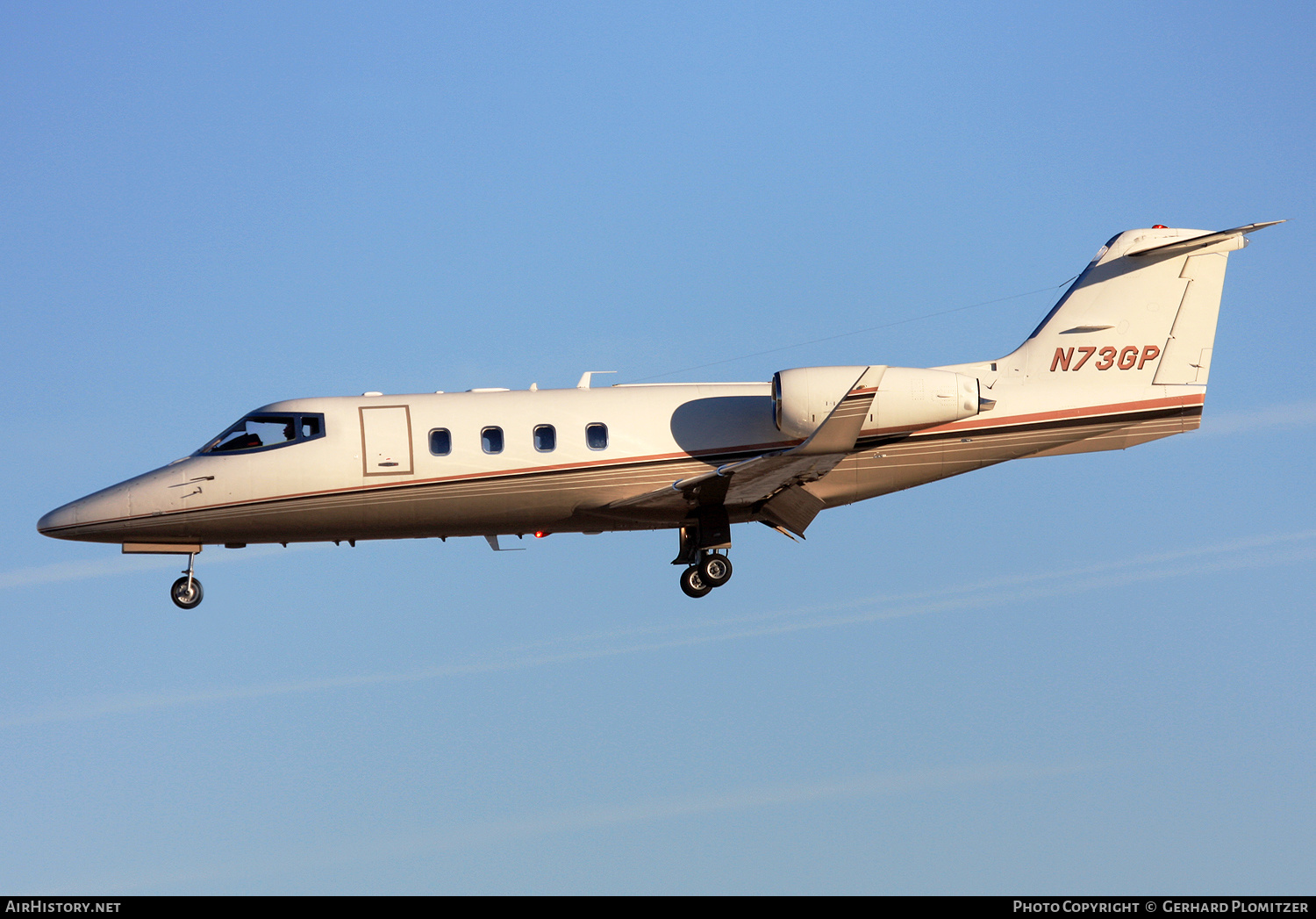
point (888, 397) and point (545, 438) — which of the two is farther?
point (545, 438)

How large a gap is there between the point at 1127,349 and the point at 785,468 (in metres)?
6.67

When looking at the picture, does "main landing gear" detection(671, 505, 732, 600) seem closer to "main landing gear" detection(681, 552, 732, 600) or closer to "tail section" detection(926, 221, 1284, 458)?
"main landing gear" detection(681, 552, 732, 600)

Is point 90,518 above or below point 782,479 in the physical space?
below

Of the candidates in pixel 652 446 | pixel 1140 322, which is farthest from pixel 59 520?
pixel 1140 322

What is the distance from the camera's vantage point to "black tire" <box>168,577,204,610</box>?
82.7 feet

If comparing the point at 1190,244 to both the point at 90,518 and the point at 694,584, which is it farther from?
the point at 90,518

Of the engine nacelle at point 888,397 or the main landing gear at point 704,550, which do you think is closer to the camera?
the engine nacelle at point 888,397

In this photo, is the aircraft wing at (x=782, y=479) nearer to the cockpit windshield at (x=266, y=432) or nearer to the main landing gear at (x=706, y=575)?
the main landing gear at (x=706, y=575)

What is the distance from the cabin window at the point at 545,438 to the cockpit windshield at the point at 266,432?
351 cm

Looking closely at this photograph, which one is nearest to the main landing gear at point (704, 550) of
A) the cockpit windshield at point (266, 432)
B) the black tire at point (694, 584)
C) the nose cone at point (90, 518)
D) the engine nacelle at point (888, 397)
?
the black tire at point (694, 584)

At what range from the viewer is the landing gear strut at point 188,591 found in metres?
25.2

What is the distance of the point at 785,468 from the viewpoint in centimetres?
2327
